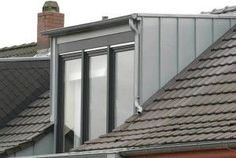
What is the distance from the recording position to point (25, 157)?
760 inches

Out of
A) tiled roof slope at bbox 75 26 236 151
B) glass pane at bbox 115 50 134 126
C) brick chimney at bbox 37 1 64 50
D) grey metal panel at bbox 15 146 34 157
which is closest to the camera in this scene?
tiled roof slope at bbox 75 26 236 151

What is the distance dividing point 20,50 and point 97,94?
34.8ft

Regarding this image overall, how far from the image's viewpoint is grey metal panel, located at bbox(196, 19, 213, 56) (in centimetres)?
1975

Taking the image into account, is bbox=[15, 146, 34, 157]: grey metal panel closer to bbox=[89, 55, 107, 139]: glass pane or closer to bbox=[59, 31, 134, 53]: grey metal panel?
bbox=[89, 55, 107, 139]: glass pane

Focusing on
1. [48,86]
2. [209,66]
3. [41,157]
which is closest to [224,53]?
[209,66]

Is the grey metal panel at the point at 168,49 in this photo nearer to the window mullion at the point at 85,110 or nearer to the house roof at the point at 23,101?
the window mullion at the point at 85,110

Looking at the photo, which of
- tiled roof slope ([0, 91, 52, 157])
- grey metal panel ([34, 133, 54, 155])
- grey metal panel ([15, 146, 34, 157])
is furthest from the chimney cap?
grey metal panel ([15, 146, 34, 157])

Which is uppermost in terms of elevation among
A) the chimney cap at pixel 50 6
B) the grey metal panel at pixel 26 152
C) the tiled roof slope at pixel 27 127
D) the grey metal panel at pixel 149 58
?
the chimney cap at pixel 50 6

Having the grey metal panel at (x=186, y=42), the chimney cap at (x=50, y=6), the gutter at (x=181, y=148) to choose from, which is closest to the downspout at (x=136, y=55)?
the grey metal panel at (x=186, y=42)

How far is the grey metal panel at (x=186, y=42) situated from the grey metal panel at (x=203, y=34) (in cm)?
9

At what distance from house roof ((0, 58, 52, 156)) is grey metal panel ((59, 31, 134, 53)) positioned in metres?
1.55

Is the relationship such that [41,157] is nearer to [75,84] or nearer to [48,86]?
[75,84]

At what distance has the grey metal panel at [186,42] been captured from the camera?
1953 centimetres

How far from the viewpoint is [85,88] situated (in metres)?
20.2
